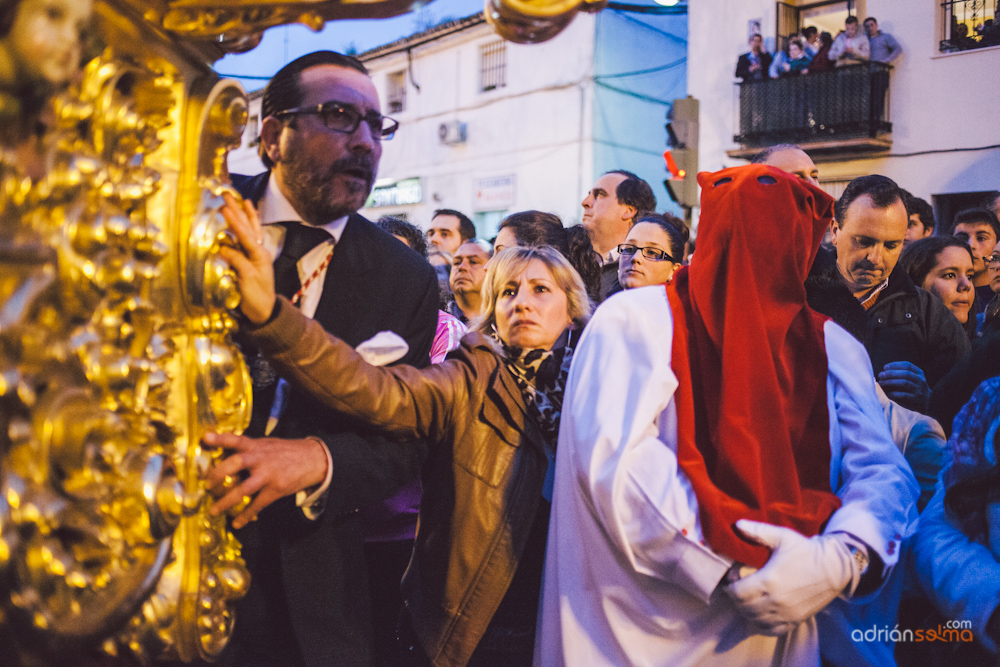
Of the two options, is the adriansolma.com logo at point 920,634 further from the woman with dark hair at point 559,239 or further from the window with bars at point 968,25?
the window with bars at point 968,25

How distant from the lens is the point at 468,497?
220 cm

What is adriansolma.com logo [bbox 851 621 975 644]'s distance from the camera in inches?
81.5

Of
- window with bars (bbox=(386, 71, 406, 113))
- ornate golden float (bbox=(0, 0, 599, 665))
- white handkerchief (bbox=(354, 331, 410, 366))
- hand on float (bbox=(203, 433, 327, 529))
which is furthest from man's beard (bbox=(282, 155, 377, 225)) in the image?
window with bars (bbox=(386, 71, 406, 113))

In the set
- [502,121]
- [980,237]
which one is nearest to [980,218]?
[980,237]

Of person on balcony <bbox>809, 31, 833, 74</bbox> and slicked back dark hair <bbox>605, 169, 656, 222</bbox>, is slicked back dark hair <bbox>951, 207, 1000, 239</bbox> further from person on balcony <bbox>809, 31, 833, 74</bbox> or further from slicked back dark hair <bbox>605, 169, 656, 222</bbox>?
person on balcony <bbox>809, 31, 833, 74</bbox>

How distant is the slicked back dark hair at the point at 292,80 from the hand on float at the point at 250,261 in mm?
535

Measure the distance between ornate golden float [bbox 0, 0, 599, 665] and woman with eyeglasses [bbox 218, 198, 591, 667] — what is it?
313 mm

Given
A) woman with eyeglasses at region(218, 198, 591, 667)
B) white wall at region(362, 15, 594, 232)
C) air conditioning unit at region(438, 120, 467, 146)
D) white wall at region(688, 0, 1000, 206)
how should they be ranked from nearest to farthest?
woman with eyeglasses at region(218, 198, 591, 667) < white wall at region(688, 0, 1000, 206) < white wall at region(362, 15, 594, 232) < air conditioning unit at region(438, 120, 467, 146)

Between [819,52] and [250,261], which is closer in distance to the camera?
[250,261]

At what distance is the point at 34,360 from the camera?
2.86 ft

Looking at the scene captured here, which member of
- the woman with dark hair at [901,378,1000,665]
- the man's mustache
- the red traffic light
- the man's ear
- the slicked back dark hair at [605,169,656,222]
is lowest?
the woman with dark hair at [901,378,1000,665]

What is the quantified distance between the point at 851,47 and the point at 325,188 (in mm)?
13544

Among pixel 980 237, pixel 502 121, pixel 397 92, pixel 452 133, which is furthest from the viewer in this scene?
pixel 397 92

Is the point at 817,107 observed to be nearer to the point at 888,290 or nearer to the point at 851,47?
the point at 851,47
